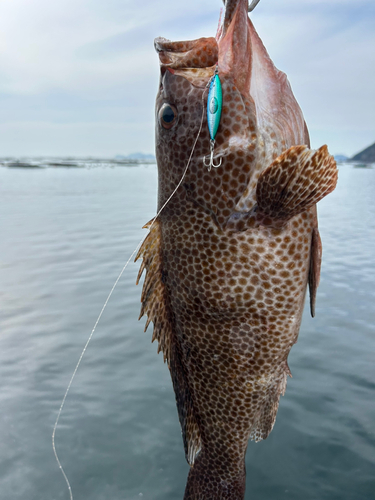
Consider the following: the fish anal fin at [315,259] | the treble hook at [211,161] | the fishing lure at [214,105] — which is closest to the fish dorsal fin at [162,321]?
the treble hook at [211,161]

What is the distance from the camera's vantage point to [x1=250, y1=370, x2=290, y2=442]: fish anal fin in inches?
107

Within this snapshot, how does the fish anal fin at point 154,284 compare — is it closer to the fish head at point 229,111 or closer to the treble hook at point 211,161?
the fish head at point 229,111

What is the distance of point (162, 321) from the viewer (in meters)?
2.76

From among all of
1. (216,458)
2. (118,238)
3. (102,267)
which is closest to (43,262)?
(102,267)

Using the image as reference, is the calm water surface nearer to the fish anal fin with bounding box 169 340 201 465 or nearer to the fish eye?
the fish anal fin with bounding box 169 340 201 465

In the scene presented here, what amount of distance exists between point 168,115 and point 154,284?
3.54 ft

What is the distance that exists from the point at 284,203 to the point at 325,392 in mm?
3634

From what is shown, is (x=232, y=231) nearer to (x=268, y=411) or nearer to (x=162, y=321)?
(x=162, y=321)

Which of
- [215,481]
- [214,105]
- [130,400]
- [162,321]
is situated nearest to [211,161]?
[214,105]

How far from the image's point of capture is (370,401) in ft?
15.3

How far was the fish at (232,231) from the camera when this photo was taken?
2.22 metres

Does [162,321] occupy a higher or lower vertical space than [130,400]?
higher

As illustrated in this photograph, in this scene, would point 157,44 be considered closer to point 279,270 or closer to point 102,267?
point 279,270

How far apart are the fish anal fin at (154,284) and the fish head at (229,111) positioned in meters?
0.43
